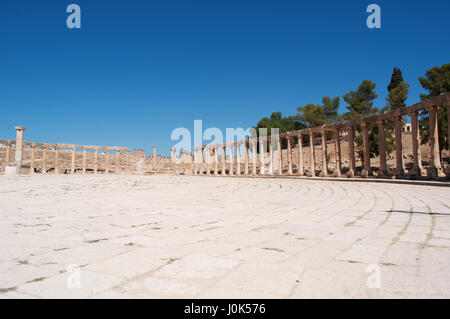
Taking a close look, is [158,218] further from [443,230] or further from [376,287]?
[443,230]

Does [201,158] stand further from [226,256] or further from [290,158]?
Result: [226,256]

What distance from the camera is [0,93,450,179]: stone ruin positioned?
15.3m

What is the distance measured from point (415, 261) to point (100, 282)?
293 cm

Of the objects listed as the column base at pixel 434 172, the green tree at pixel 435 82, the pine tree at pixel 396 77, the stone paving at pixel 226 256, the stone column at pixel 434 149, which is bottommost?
the stone paving at pixel 226 256

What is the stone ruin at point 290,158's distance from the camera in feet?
50.3

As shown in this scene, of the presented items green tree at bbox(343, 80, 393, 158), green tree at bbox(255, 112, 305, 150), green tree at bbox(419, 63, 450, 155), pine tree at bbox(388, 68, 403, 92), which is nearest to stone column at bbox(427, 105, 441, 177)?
green tree at bbox(419, 63, 450, 155)

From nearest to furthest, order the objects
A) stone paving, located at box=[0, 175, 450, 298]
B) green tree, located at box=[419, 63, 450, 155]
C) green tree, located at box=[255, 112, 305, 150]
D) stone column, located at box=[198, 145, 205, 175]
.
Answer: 1. stone paving, located at box=[0, 175, 450, 298]
2. green tree, located at box=[419, 63, 450, 155]
3. stone column, located at box=[198, 145, 205, 175]
4. green tree, located at box=[255, 112, 305, 150]

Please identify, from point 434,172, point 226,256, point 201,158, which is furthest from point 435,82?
point 226,256

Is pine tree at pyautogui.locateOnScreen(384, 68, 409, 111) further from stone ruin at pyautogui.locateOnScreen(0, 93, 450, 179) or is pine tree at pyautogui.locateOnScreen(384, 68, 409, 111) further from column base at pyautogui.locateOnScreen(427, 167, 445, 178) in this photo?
column base at pyautogui.locateOnScreen(427, 167, 445, 178)

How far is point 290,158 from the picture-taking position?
25594 millimetres

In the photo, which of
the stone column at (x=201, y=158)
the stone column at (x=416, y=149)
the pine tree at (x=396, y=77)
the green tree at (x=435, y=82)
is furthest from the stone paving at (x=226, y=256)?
the pine tree at (x=396, y=77)

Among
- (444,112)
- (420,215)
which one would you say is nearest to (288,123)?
(444,112)

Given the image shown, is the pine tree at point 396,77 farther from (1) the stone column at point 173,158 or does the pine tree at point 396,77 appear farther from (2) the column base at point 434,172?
(2) the column base at point 434,172

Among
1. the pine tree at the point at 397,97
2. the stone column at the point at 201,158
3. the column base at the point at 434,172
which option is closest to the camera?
the column base at the point at 434,172
